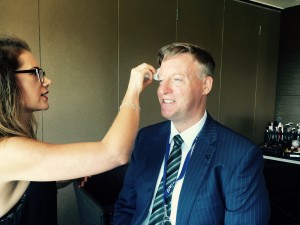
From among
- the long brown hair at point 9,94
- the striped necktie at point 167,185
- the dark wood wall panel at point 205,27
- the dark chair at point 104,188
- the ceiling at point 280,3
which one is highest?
the ceiling at point 280,3

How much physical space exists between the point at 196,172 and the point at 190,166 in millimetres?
51

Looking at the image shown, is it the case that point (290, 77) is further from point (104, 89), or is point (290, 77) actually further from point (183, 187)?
point (183, 187)

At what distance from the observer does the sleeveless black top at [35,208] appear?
117cm

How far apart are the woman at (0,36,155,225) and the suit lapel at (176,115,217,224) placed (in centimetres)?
51

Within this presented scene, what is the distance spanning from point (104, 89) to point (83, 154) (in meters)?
2.20

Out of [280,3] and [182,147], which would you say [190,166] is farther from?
[280,3]

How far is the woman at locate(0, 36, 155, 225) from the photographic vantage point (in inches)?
39.8

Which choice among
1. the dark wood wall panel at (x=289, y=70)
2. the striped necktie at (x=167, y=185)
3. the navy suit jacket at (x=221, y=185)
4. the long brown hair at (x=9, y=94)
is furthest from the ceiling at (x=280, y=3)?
the long brown hair at (x=9, y=94)

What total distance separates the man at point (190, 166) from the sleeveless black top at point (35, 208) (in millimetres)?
519

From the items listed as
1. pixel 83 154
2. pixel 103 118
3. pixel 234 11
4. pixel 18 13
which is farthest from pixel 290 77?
pixel 83 154

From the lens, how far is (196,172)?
4.78 feet

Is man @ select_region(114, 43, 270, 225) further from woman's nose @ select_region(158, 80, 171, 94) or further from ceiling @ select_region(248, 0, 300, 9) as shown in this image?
ceiling @ select_region(248, 0, 300, 9)

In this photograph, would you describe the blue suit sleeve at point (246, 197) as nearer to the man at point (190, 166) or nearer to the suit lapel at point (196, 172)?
the man at point (190, 166)

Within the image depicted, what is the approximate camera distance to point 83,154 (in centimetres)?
102
